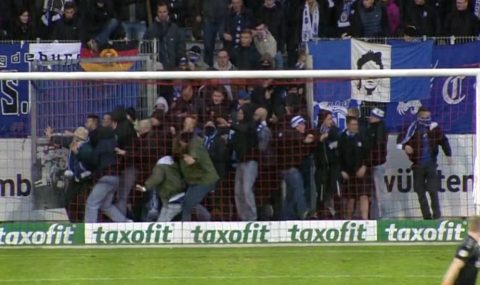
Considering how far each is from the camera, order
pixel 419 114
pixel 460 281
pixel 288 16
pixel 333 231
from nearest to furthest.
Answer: pixel 460 281 < pixel 333 231 < pixel 419 114 < pixel 288 16

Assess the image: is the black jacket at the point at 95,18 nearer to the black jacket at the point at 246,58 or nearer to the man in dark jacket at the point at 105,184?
the black jacket at the point at 246,58

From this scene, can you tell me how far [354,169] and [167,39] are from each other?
20.4 feet

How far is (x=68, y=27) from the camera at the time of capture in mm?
21406

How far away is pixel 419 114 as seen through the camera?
16.4 meters

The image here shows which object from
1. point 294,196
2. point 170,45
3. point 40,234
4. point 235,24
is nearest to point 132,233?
point 40,234

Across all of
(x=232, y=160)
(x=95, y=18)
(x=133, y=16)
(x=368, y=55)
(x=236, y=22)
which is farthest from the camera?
(x=133, y=16)

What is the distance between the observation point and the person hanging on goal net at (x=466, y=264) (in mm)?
11719

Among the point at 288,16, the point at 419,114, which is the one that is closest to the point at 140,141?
the point at 419,114

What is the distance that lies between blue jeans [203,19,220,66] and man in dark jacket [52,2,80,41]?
83.5 inches

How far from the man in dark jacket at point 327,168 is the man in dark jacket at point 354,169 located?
0.29 ft

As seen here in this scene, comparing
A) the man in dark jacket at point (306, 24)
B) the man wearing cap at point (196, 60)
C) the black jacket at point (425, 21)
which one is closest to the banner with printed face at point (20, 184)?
the man wearing cap at point (196, 60)

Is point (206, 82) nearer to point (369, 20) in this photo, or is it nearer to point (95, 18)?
point (95, 18)

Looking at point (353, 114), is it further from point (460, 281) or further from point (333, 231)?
point (460, 281)

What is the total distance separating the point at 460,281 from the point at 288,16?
10.6 metres
